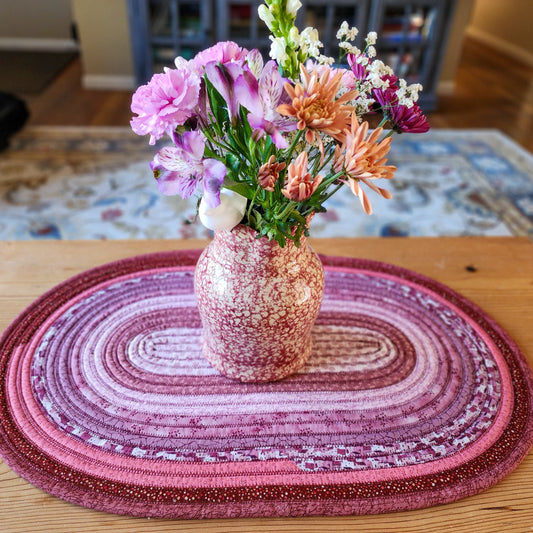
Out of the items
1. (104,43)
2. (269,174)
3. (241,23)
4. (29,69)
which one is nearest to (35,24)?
(29,69)

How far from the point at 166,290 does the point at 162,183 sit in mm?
375

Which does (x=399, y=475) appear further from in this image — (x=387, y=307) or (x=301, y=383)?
(x=387, y=307)

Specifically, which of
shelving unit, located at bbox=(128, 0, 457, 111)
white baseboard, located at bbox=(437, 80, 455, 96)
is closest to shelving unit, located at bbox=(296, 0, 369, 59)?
shelving unit, located at bbox=(128, 0, 457, 111)

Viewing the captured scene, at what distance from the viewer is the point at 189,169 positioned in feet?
1.90

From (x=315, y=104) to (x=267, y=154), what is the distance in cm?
10

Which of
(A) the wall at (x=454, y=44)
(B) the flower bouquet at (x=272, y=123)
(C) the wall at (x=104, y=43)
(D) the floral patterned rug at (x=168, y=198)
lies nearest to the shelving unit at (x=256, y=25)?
(A) the wall at (x=454, y=44)

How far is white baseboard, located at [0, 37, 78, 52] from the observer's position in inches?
167

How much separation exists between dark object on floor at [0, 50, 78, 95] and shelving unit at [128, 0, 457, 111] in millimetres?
853

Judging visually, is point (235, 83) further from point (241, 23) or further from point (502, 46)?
point (502, 46)

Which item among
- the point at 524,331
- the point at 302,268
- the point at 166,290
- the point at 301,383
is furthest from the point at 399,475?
the point at 166,290

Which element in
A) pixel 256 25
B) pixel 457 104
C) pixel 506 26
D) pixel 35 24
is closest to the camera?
pixel 256 25

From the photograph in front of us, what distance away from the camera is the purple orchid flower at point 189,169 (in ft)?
1.80

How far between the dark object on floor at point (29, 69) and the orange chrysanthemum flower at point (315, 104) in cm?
340

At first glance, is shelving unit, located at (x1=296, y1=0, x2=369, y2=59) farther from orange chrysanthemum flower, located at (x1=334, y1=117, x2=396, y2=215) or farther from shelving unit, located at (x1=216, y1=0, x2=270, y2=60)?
orange chrysanthemum flower, located at (x1=334, y1=117, x2=396, y2=215)
